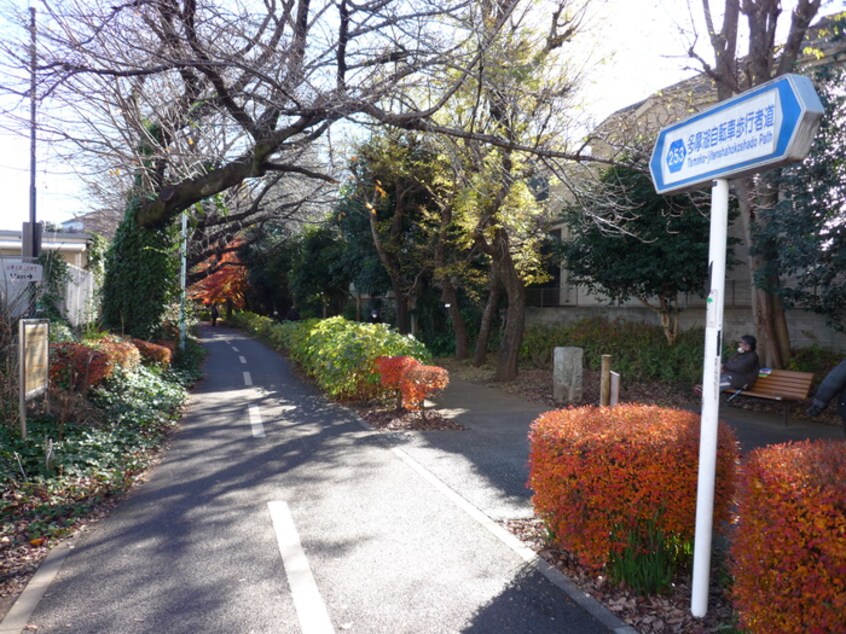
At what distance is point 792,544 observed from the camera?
2760 mm

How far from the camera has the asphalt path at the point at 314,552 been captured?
12.1ft

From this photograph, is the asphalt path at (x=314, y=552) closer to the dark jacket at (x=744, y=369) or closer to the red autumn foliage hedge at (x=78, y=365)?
the red autumn foliage hedge at (x=78, y=365)

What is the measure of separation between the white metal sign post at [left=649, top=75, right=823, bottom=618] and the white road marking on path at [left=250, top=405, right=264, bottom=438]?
21.9ft

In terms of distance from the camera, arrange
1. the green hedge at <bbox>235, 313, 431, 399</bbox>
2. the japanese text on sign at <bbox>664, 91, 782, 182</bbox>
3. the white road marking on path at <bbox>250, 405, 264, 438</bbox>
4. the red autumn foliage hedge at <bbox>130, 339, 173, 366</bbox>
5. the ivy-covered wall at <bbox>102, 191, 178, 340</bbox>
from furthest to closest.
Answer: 1. the ivy-covered wall at <bbox>102, 191, 178, 340</bbox>
2. the red autumn foliage hedge at <bbox>130, 339, 173, 366</bbox>
3. the green hedge at <bbox>235, 313, 431, 399</bbox>
4. the white road marking on path at <bbox>250, 405, 264, 438</bbox>
5. the japanese text on sign at <bbox>664, 91, 782, 182</bbox>

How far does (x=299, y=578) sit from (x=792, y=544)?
2995 mm

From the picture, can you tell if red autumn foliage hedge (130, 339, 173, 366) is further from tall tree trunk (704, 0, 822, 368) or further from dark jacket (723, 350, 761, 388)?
tall tree trunk (704, 0, 822, 368)

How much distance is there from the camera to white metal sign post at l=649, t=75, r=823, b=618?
301 cm

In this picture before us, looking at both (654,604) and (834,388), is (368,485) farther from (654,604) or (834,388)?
(834,388)

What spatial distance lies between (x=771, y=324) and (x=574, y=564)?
8.95m

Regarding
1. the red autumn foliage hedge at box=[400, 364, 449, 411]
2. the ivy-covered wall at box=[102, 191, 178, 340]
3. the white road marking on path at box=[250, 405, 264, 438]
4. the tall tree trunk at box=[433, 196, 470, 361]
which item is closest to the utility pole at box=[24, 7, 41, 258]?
the ivy-covered wall at box=[102, 191, 178, 340]

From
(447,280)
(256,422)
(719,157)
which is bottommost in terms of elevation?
(256,422)

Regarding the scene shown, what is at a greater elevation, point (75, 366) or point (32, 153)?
point (32, 153)

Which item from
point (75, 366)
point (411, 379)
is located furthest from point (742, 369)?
point (75, 366)

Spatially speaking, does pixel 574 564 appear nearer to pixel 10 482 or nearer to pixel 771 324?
pixel 10 482
